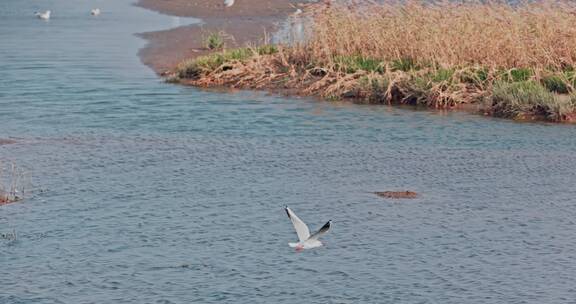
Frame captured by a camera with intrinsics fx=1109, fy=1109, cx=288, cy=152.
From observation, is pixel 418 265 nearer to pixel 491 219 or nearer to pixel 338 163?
pixel 491 219

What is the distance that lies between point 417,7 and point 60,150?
8.44 m

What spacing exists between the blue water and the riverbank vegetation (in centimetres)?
60

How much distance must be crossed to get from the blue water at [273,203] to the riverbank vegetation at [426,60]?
0.60m

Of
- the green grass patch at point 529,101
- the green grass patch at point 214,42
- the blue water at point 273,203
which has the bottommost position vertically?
the blue water at point 273,203

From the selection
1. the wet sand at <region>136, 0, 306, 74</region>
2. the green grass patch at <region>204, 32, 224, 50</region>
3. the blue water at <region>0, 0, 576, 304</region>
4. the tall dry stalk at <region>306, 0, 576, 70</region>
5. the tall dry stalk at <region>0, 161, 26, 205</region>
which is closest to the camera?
the blue water at <region>0, 0, 576, 304</region>

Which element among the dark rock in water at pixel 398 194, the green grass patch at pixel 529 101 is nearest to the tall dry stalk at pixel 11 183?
the dark rock in water at pixel 398 194

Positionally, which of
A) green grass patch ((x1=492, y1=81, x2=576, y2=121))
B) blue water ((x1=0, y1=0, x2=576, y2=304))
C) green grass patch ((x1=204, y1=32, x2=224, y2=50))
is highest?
green grass patch ((x1=204, y1=32, x2=224, y2=50))

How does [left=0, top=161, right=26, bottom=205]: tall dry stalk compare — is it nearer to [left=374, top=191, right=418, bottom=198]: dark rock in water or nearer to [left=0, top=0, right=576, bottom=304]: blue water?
[left=0, top=0, right=576, bottom=304]: blue water

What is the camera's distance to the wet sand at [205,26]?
25750mm

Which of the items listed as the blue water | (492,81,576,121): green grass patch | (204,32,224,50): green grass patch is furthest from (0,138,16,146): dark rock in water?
(204,32,224,50): green grass patch

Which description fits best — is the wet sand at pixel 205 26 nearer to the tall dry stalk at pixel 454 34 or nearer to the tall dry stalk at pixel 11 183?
the tall dry stalk at pixel 454 34

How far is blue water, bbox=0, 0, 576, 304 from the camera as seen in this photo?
342 inches

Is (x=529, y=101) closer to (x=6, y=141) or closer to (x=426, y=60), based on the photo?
(x=426, y=60)

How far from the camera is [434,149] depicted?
1423 cm
